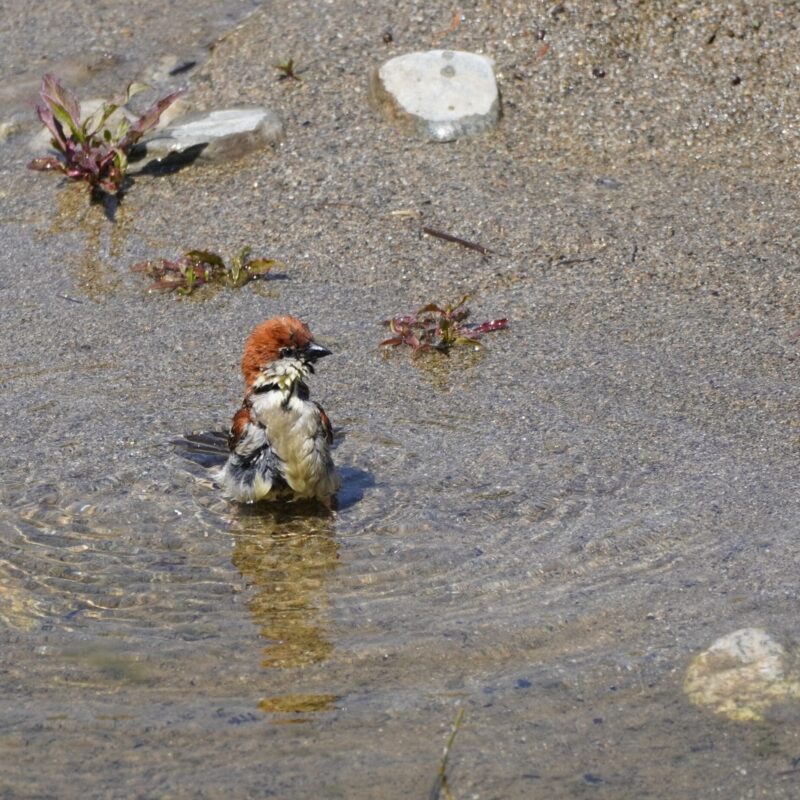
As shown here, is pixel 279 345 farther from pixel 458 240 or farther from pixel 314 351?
pixel 458 240

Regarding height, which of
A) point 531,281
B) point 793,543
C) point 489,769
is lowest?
point 531,281

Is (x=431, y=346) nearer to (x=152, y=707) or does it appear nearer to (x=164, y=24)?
(x=152, y=707)

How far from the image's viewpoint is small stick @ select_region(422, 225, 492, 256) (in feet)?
25.2

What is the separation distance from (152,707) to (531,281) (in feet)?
13.1

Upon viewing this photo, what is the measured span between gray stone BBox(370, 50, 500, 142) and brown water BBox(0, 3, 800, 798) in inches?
7.4

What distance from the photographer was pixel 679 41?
348 inches

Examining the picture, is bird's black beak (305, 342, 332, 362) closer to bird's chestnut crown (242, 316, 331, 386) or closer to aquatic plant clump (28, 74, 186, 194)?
bird's chestnut crown (242, 316, 331, 386)

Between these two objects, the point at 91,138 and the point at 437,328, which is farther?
the point at 91,138

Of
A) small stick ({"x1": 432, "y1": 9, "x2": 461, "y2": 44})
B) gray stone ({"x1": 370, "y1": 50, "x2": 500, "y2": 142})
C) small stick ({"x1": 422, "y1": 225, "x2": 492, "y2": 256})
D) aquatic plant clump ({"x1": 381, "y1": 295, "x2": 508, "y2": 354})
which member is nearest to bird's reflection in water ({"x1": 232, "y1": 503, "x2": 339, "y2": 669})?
aquatic plant clump ({"x1": 381, "y1": 295, "x2": 508, "y2": 354})

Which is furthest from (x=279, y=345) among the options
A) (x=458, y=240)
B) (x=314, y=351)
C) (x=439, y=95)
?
(x=439, y=95)

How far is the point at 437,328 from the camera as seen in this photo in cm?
691

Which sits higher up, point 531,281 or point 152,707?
point 152,707

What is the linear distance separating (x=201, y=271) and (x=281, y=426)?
2260 mm

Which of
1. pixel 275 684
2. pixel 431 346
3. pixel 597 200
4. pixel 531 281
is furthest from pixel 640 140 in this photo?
pixel 275 684
